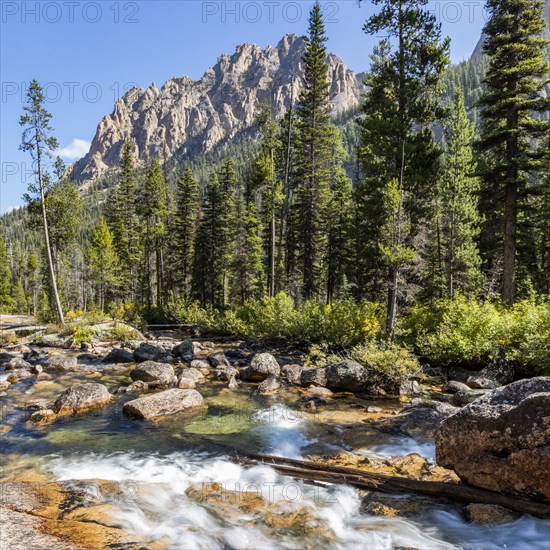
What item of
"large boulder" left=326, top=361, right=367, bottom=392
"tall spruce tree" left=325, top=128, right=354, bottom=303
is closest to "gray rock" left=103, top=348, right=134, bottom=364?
"large boulder" left=326, top=361, right=367, bottom=392

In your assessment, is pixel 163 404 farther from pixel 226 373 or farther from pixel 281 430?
pixel 226 373

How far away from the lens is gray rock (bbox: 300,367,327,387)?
38.6 ft

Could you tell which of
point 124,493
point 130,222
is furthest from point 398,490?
point 130,222

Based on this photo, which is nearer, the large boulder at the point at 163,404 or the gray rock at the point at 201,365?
the large boulder at the point at 163,404

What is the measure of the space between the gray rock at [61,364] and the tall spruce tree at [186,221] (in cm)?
2424

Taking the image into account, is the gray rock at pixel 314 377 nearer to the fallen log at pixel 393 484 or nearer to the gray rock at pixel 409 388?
the gray rock at pixel 409 388

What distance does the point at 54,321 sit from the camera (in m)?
26.3

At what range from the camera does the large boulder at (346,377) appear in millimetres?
11195

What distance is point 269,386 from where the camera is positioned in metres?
11.7

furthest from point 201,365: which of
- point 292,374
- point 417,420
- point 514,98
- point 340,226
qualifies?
point 340,226

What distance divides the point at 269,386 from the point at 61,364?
9.20 m

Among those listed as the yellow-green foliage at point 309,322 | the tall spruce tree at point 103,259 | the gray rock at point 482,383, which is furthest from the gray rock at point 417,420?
the tall spruce tree at point 103,259

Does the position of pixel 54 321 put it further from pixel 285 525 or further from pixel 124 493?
pixel 285 525

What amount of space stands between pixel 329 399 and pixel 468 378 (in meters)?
4.52
